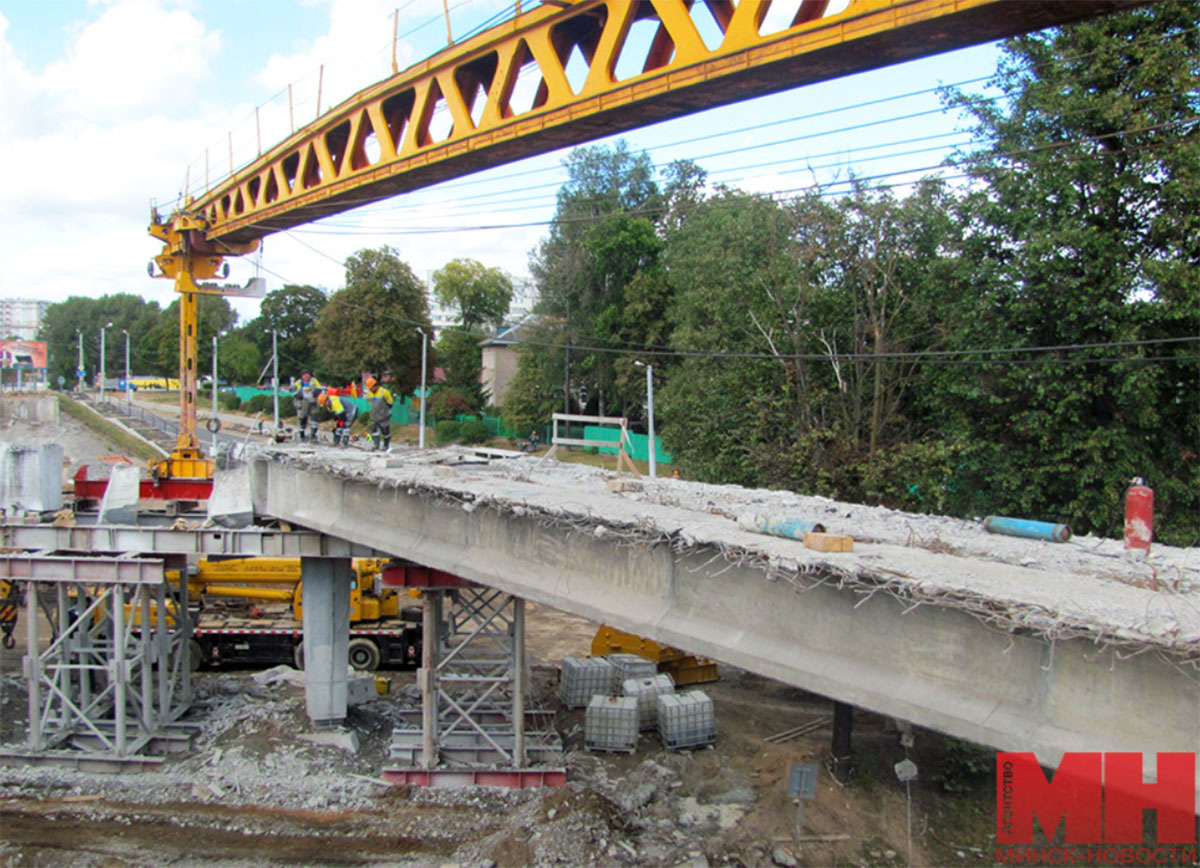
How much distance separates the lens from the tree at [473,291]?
6806 cm

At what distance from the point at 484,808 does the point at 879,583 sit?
9168 millimetres

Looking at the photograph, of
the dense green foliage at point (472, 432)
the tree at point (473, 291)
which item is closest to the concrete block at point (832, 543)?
the dense green foliage at point (472, 432)

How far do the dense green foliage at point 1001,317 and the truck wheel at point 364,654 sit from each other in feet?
36.3

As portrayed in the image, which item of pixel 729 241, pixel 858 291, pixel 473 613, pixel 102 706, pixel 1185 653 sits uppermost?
pixel 729 241

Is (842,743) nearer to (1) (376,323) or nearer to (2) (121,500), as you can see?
(2) (121,500)

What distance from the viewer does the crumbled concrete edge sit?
5.42 metres

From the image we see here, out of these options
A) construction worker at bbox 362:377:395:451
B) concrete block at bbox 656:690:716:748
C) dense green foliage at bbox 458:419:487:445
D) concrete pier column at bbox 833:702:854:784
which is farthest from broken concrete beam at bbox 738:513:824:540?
dense green foliage at bbox 458:419:487:445

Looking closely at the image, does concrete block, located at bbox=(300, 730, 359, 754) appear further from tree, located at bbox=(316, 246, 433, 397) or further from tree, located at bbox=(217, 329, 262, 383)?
tree, located at bbox=(217, 329, 262, 383)

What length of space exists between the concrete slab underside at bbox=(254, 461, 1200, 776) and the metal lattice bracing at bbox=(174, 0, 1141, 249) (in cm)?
510

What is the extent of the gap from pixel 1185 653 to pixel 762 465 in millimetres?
20712

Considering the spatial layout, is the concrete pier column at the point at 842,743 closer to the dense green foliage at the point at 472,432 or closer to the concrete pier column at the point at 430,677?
the concrete pier column at the point at 430,677

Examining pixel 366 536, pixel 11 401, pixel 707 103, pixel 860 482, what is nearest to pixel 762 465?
pixel 860 482

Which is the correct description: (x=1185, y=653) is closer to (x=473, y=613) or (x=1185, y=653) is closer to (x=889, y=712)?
(x=889, y=712)

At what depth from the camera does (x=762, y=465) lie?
85.0 ft
